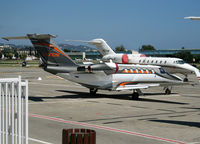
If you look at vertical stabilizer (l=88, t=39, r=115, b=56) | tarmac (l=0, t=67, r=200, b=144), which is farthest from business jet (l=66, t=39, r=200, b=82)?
tarmac (l=0, t=67, r=200, b=144)

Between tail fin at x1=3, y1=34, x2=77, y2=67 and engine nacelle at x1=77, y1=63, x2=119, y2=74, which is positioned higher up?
tail fin at x1=3, y1=34, x2=77, y2=67

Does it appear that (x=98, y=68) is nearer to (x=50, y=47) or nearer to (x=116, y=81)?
(x=116, y=81)

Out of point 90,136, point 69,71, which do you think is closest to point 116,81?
point 69,71

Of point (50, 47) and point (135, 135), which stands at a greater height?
point (50, 47)

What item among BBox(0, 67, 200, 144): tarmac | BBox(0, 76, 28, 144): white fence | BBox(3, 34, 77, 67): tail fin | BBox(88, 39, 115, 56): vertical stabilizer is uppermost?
BBox(88, 39, 115, 56): vertical stabilizer

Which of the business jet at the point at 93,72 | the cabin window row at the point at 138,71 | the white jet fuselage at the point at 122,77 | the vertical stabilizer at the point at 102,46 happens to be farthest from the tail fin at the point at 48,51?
the vertical stabilizer at the point at 102,46

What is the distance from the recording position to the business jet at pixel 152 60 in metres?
45.5

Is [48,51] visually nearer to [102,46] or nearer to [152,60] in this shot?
[152,60]

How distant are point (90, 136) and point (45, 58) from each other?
1744 centimetres

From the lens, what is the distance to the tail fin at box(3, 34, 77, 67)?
23.8 m

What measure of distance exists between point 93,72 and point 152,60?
84.6ft

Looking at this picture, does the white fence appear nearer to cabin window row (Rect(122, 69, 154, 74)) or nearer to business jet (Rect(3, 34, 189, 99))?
business jet (Rect(3, 34, 189, 99))

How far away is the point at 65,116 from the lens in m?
18.1

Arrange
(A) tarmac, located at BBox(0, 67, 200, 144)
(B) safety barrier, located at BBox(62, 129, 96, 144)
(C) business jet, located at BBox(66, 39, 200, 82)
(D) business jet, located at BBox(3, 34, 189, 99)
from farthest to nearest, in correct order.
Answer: (C) business jet, located at BBox(66, 39, 200, 82), (D) business jet, located at BBox(3, 34, 189, 99), (A) tarmac, located at BBox(0, 67, 200, 144), (B) safety barrier, located at BBox(62, 129, 96, 144)
